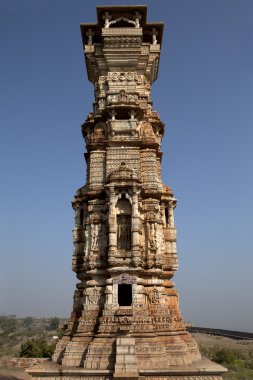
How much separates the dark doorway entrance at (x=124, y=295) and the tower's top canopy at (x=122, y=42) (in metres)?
10.8

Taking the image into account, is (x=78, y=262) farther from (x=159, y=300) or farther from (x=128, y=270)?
(x=159, y=300)

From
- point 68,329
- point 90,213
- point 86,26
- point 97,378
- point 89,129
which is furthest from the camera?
point 86,26

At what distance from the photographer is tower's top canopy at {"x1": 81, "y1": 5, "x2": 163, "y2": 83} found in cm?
1761

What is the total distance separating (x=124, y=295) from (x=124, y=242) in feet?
7.17

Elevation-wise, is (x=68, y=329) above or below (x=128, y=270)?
below

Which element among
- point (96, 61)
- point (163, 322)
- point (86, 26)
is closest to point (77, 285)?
point (163, 322)

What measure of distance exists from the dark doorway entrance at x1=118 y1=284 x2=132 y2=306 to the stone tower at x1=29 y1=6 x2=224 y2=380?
4 cm

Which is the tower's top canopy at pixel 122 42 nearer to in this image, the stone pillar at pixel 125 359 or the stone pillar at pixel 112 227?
the stone pillar at pixel 112 227

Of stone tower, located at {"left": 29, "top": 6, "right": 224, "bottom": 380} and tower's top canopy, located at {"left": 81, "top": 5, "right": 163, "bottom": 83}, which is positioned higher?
tower's top canopy, located at {"left": 81, "top": 5, "right": 163, "bottom": 83}

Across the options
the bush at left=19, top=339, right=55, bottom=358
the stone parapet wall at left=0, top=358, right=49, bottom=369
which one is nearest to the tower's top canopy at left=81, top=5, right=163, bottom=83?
the stone parapet wall at left=0, top=358, right=49, bottom=369

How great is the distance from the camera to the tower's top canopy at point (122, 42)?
17609mm

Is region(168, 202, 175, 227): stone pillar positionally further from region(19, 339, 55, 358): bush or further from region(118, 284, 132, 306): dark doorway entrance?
region(19, 339, 55, 358): bush

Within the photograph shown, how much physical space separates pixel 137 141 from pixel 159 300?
6995mm

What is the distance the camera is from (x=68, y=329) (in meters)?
13.8
